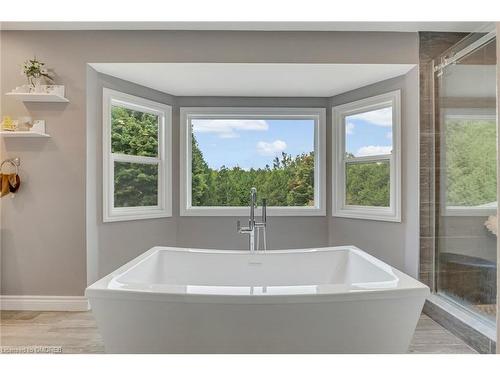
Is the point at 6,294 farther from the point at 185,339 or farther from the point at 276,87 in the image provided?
the point at 276,87

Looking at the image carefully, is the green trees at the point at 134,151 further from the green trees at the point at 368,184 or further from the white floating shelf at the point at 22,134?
the green trees at the point at 368,184

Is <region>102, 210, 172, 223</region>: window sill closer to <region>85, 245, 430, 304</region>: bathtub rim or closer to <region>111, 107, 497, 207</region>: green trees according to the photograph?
<region>111, 107, 497, 207</region>: green trees

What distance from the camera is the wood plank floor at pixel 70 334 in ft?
7.36

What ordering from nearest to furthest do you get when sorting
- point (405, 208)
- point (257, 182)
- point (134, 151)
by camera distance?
point (405, 208) < point (134, 151) < point (257, 182)

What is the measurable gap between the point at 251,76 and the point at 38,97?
1774 millimetres

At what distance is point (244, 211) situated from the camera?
12.1ft

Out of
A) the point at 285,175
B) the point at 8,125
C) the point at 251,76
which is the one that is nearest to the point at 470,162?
the point at 285,175

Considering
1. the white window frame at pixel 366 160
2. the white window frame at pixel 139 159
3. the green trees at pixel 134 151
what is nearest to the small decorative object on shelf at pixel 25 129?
the white window frame at pixel 139 159

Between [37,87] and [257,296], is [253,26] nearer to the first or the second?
[37,87]

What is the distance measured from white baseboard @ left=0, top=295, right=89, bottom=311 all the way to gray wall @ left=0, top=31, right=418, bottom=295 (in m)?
0.05

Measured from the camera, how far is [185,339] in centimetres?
166

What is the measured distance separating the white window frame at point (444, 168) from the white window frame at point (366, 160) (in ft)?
1.15

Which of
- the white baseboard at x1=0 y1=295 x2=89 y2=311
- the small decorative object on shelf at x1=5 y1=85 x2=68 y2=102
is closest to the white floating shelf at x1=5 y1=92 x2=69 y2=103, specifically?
the small decorative object on shelf at x1=5 y1=85 x2=68 y2=102
